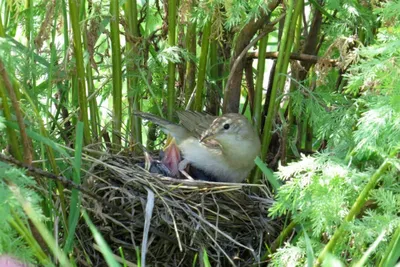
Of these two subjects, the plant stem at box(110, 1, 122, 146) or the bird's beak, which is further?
the bird's beak

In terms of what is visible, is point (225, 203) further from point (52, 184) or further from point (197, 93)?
point (52, 184)

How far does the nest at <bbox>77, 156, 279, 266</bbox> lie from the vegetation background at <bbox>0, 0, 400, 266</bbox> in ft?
0.32

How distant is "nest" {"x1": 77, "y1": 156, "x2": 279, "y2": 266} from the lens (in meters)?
3.45

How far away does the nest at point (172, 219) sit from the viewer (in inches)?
136

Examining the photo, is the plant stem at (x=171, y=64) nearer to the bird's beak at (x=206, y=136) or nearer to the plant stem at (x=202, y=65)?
the plant stem at (x=202, y=65)

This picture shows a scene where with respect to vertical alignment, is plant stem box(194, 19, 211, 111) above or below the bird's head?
above

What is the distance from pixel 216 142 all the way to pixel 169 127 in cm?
40

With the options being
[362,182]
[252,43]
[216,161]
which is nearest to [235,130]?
[216,161]

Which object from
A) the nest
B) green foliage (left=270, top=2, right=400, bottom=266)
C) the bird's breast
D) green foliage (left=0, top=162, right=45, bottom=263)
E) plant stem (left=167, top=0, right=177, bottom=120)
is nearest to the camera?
green foliage (left=0, top=162, right=45, bottom=263)

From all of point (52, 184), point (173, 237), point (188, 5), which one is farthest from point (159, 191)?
point (188, 5)

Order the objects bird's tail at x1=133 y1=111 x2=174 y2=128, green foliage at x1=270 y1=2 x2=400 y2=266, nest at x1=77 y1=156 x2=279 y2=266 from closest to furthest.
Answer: green foliage at x1=270 y1=2 x2=400 y2=266 → nest at x1=77 y1=156 x2=279 y2=266 → bird's tail at x1=133 y1=111 x2=174 y2=128

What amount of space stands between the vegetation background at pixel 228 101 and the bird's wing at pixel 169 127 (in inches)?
2.0

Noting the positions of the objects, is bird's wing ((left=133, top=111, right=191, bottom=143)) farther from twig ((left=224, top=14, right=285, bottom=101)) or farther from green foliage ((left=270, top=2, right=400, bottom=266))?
green foliage ((left=270, top=2, right=400, bottom=266))

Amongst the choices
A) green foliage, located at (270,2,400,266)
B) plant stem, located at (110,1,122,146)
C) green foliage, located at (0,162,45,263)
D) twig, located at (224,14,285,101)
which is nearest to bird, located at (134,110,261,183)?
plant stem, located at (110,1,122,146)
